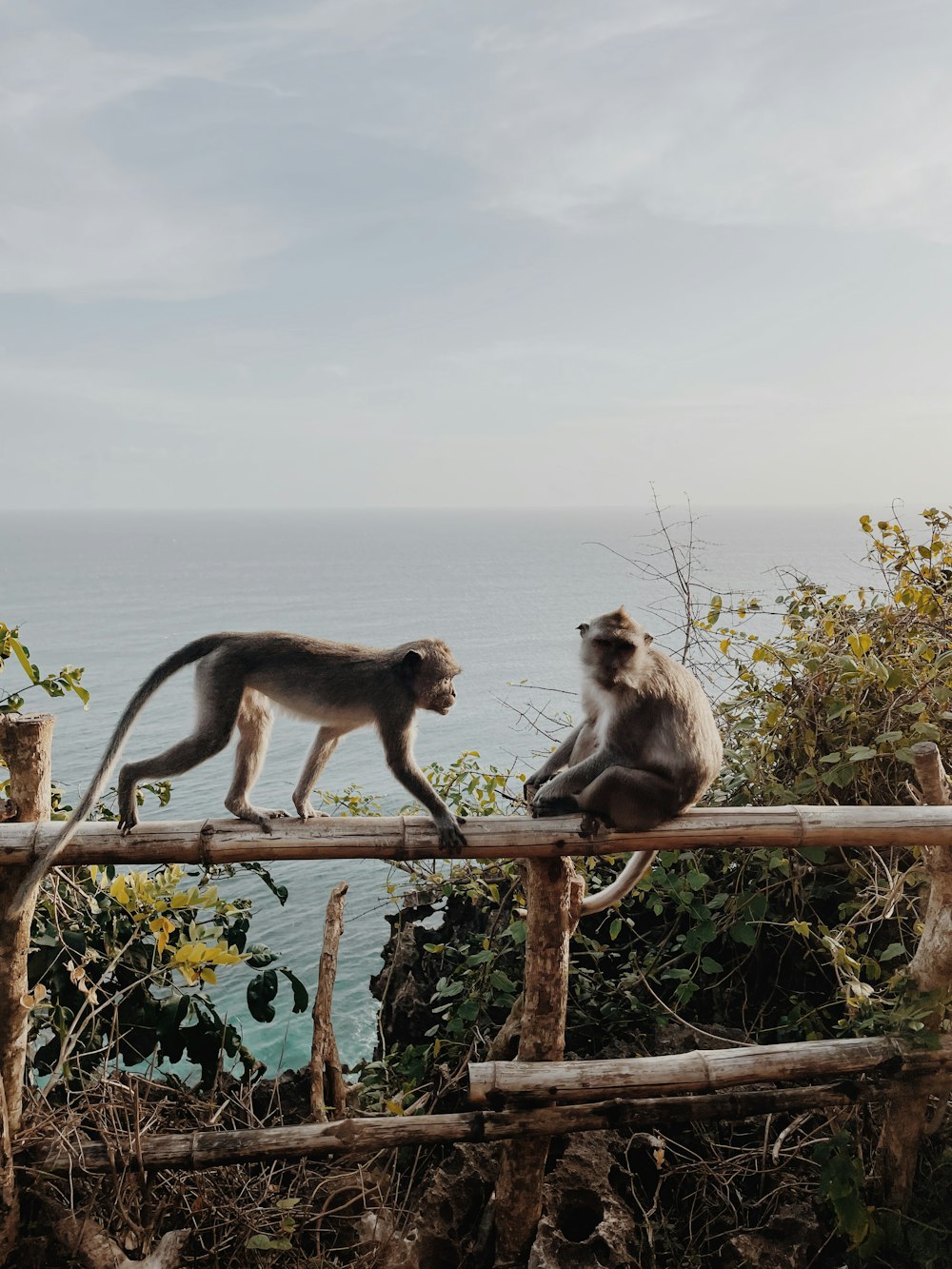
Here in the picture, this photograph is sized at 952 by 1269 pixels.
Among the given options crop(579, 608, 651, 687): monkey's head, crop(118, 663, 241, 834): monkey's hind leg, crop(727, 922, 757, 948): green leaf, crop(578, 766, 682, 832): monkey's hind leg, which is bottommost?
crop(727, 922, 757, 948): green leaf

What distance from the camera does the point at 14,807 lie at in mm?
3686

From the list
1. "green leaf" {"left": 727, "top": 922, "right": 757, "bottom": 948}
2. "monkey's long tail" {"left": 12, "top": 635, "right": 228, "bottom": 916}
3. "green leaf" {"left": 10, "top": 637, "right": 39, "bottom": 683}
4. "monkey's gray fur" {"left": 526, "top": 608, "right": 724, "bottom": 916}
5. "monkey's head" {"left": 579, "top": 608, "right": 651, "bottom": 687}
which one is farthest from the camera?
"green leaf" {"left": 727, "top": 922, "right": 757, "bottom": 948}

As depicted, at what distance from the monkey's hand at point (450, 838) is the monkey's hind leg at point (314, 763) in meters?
1.06

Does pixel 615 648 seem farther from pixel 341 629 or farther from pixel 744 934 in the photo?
pixel 341 629

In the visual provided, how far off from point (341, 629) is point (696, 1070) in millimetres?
21706

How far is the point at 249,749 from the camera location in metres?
4.44

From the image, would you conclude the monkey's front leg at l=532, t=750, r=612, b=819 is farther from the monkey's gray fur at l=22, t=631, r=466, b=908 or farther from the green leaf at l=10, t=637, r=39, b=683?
the green leaf at l=10, t=637, r=39, b=683

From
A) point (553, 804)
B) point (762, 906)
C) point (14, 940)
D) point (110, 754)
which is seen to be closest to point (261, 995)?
point (14, 940)

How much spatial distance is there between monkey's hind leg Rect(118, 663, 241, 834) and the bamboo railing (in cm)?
41

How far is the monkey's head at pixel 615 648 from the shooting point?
13.4 feet

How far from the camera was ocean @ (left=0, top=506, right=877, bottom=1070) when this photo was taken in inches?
330

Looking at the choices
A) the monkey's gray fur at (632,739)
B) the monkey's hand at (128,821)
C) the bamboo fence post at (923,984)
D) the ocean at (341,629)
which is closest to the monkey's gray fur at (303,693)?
the monkey's hand at (128,821)

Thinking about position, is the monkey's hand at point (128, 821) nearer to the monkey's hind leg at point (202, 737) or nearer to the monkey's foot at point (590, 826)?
the monkey's hind leg at point (202, 737)

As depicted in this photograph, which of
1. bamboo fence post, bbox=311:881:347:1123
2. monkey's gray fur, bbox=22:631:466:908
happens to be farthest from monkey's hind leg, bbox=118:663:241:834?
bamboo fence post, bbox=311:881:347:1123
